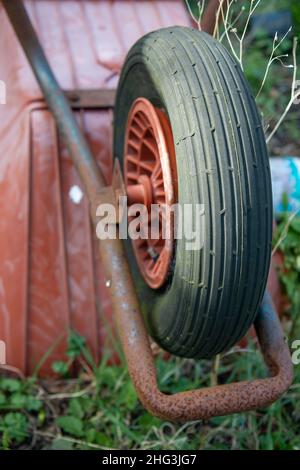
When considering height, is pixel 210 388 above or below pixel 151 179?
below

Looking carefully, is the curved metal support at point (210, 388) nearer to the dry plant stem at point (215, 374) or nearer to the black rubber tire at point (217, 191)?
the black rubber tire at point (217, 191)

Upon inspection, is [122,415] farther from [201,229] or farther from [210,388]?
[201,229]

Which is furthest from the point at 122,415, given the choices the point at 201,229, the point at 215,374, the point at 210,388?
the point at 201,229

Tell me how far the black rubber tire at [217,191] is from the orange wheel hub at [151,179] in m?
0.07

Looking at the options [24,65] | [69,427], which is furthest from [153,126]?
[69,427]

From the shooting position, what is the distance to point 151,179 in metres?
1.55

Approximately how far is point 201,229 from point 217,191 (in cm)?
7

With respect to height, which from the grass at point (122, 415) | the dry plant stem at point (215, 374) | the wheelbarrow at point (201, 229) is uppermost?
the wheelbarrow at point (201, 229)

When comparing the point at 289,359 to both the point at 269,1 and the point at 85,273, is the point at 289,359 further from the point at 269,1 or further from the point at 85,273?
the point at 269,1

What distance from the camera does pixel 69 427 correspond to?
1754mm

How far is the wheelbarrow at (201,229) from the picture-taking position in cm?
122

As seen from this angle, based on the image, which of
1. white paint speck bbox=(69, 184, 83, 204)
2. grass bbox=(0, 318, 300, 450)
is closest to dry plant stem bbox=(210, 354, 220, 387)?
grass bbox=(0, 318, 300, 450)

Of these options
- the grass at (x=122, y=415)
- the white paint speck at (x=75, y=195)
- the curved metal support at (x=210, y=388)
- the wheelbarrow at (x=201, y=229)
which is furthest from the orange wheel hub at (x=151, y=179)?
the grass at (x=122, y=415)
